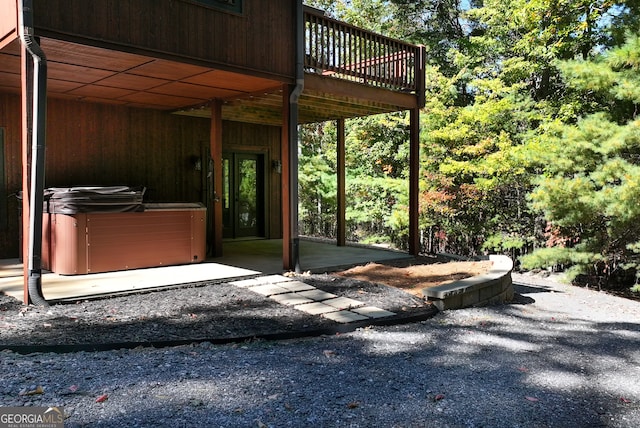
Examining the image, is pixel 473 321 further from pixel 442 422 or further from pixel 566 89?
pixel 566 89

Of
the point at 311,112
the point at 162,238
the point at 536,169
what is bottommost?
the point at 162,238

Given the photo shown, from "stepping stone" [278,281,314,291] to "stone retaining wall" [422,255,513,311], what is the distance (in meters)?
1.33

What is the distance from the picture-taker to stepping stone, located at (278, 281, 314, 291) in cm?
570

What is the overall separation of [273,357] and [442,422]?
54.6 inches

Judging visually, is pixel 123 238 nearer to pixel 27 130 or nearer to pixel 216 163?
pixel 27 130

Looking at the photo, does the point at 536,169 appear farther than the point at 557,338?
Yes

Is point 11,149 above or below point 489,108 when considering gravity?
below

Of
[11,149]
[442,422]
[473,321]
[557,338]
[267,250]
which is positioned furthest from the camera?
[267,250]

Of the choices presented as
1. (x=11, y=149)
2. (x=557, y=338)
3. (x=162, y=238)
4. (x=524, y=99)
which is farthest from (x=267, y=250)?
(x=524, y=99)

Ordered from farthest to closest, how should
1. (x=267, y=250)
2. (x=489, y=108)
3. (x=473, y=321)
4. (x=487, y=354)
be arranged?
1. (x=489, y=108)
2. (x=267, y=250)
3. (x=473, y=321)
4. (x=487, y=354)

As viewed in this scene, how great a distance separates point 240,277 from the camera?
20.2 feet

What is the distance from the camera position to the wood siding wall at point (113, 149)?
7309mm

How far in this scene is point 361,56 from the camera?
26.0ft

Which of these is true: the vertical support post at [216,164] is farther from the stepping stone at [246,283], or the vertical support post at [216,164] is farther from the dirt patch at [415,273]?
the dirt patch at [415,273]
